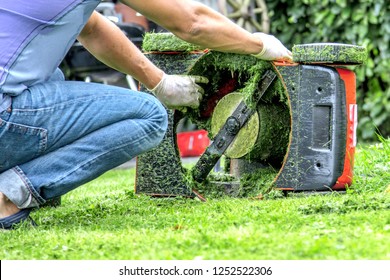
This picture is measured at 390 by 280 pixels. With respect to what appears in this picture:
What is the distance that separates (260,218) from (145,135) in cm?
59

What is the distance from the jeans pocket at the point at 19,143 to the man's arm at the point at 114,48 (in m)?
0.58

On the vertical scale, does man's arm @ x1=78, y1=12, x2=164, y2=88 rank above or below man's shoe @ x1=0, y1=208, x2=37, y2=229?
above

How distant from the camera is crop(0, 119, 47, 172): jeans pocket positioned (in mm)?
2760

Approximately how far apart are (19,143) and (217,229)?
79cm

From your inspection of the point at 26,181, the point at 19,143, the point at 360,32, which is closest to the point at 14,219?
the point at 26,181

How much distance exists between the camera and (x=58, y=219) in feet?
10.2

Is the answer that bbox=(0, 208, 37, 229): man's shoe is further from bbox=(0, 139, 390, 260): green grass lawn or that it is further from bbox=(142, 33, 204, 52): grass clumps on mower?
bbox=(142, 33, 204, 52): grass clumps on mower

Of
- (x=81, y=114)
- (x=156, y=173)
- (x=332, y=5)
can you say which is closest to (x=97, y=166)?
(x=81, y=114)

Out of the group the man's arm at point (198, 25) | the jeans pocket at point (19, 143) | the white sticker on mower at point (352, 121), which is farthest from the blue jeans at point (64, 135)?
the white sticker on mower at point (352, 121)

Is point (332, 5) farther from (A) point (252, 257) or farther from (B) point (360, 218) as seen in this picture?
(A) point (252, 257)

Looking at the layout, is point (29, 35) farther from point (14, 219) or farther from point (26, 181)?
point (14, 219)

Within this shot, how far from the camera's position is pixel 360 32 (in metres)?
6.33

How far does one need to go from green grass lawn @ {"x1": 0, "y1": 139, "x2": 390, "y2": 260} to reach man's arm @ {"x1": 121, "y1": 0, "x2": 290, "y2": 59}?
63cm

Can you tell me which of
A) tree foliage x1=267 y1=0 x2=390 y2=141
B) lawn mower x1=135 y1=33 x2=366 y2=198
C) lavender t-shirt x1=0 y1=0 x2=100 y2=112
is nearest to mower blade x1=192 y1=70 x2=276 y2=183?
lawn mower x1=135 y1=33 x2=366 y2=198
